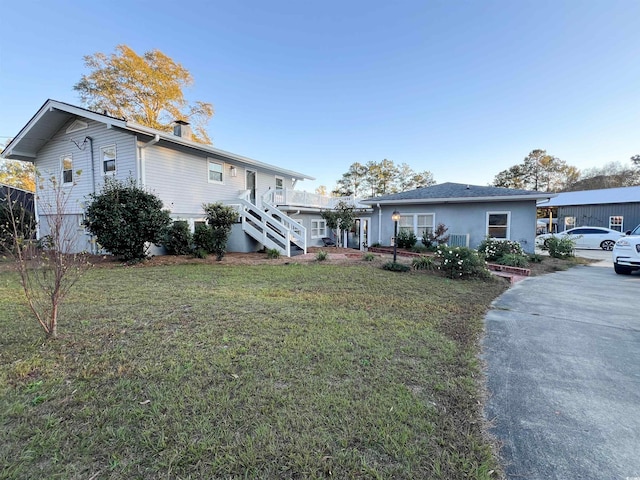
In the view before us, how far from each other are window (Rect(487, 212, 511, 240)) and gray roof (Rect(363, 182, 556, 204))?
746mm

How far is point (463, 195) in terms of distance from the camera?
13.2m

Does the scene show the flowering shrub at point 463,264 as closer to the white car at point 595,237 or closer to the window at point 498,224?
the window at point 498,224

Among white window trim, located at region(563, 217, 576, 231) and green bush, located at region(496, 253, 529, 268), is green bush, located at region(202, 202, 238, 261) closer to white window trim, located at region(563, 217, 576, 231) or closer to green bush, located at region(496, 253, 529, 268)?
green bush, located at region(496, 253, 529, 268)

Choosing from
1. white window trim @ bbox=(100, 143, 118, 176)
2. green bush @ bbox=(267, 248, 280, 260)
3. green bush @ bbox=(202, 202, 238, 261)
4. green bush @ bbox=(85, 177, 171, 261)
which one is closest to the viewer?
green bush @ bbox=(85, 177, 171, 261)

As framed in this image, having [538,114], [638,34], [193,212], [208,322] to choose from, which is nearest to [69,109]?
[193,212]

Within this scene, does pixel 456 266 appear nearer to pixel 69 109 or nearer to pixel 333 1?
pixel 333 1

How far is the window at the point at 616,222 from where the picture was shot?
2033 centimetres

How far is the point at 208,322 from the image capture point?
3.90 m

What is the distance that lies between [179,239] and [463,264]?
31.3 feet

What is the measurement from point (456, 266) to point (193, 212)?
1035 cm

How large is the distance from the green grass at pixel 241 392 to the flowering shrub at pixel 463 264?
3.13m

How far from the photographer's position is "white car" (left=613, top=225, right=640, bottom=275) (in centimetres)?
813

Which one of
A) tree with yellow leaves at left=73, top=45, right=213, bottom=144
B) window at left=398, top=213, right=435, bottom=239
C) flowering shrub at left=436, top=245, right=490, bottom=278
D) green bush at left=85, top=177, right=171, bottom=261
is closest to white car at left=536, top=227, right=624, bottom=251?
window at left=398, top=213, right=435, bottom=239

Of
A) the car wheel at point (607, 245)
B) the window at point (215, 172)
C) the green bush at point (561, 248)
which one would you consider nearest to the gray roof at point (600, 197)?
the car wheel at point (607, 245)
